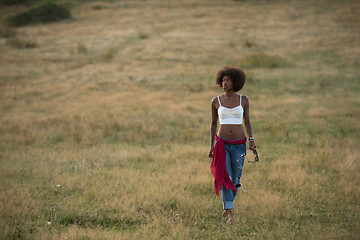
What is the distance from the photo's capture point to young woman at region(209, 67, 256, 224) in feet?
15.6

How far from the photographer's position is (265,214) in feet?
17.4

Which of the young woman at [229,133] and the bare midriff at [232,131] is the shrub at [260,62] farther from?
the bare midriff at [232,131]

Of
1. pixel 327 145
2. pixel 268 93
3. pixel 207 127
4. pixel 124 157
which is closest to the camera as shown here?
pixel 124 157

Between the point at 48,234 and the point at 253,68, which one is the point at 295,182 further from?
the point at 253,68

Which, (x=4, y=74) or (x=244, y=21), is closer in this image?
(x=4, y=74)

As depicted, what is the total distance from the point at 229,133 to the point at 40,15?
50491 mm

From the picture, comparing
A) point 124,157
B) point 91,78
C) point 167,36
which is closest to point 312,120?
point 124,157

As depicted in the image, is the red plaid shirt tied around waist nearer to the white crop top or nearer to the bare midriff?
the bare midriff

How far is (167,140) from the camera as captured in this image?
10234 mm

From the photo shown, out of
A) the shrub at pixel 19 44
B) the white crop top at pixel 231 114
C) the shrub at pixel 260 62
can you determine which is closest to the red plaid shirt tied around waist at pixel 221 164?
the white crop top at pixel 231 114

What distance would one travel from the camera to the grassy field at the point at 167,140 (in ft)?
16.9

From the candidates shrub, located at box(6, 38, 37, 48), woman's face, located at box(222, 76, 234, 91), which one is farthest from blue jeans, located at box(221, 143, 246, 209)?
shrub, located at box(6, 38, 37, 48)

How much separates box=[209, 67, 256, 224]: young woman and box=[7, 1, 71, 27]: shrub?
1920 inches

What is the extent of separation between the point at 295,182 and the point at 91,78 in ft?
51.0
